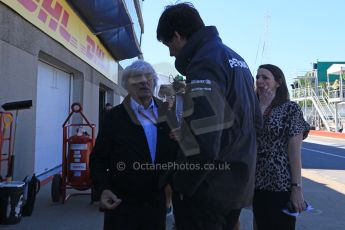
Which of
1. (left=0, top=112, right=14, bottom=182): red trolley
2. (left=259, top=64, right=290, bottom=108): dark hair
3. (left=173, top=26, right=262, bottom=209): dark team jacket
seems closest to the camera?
(left=173, top=26, right=262, bottom=209): dark team jacket

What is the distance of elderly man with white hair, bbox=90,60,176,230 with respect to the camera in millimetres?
2883

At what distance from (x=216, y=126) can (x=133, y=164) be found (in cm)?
111

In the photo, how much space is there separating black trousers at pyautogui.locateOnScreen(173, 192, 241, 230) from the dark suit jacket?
764 mm

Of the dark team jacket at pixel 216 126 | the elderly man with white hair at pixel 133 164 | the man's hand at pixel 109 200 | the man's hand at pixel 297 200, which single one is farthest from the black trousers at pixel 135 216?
the man's hand at pixel 297 200

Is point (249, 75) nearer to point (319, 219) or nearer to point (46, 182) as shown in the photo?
point (319, 219)

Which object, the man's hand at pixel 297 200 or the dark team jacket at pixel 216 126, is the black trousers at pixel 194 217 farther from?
the man's hand at pixel 297 200

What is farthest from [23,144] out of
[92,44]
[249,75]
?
[92,44]

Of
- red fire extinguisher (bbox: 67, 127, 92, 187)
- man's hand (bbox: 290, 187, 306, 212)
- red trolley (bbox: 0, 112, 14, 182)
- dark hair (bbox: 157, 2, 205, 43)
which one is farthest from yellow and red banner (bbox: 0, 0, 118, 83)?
man's hand (bbox: 290, 187, 306, 212)

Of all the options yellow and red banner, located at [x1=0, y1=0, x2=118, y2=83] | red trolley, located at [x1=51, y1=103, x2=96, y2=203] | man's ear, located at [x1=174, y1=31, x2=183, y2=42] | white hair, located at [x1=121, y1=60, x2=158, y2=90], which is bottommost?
red trolley, located at [x1=51, y1=103, x2=96, y2=203]

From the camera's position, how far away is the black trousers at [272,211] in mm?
3355

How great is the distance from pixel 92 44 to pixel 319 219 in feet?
32.7

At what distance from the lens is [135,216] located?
2.89m

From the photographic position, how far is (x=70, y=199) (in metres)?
7.41

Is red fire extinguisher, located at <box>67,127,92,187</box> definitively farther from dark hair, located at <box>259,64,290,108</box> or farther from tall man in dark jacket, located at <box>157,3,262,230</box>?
tall man in dark jacket, located at <box>157,3,262,230</box>
